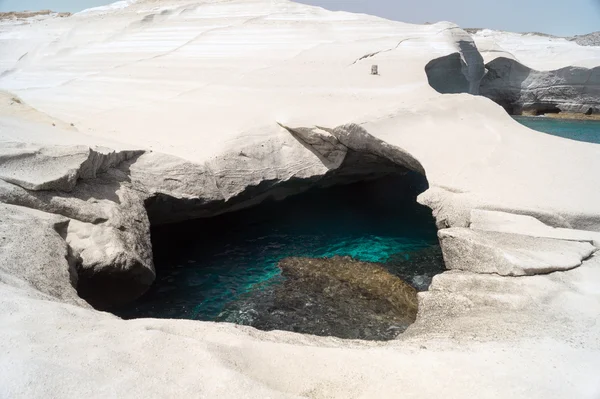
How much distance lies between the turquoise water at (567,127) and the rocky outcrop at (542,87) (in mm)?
993

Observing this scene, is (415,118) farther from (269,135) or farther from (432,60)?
(432,60)

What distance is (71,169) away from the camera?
5.39 metres

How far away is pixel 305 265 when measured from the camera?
22.6ft

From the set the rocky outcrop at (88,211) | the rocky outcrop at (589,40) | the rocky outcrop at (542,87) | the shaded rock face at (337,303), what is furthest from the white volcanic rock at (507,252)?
the rocky outcrop at (589,40)

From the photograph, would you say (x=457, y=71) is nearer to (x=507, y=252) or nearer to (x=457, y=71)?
(x=457, y=71)

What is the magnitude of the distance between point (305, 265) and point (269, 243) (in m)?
1.11

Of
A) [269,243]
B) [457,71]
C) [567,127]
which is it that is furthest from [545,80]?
[269,243]

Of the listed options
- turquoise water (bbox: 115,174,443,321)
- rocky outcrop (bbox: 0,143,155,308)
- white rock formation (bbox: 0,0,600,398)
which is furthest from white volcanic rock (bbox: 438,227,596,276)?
rocky outcrop (bbox: 0,143,155,308)

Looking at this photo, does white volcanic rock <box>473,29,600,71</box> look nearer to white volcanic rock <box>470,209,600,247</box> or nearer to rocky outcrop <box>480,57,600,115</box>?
rocky outcrop <box>480,57,600,115</box>

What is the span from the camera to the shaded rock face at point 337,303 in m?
5.39

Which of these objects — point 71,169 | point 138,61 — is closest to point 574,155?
point 71,169

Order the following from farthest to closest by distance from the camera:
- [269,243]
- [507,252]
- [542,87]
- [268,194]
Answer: [542,87], [268,194], [269,243], [507,252]

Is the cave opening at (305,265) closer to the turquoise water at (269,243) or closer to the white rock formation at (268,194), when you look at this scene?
the turquoise water at (269,243)

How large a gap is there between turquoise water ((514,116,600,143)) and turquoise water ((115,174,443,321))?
9.56 metres
